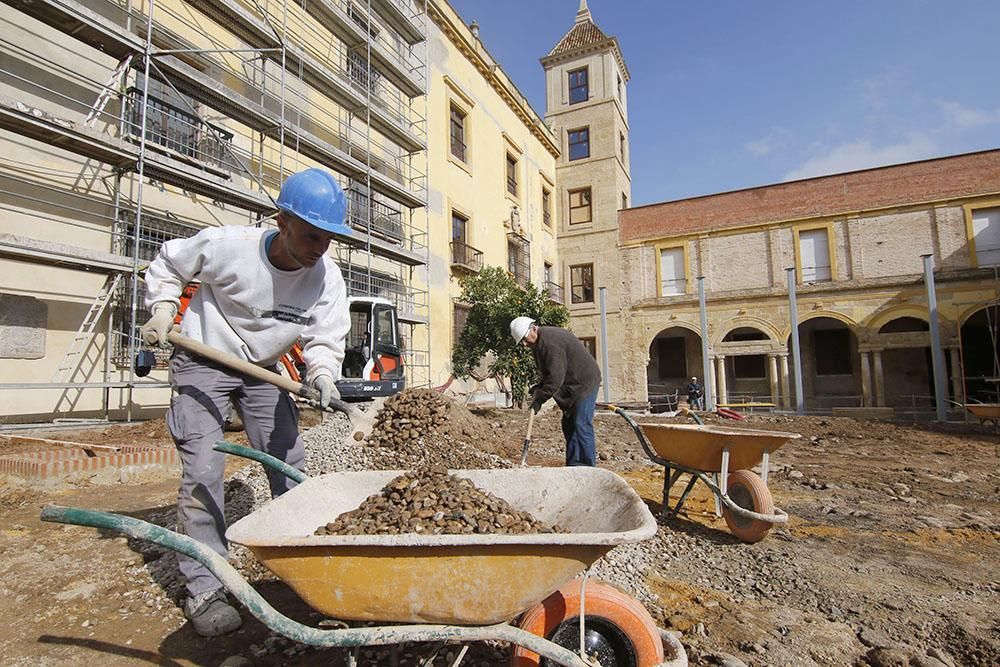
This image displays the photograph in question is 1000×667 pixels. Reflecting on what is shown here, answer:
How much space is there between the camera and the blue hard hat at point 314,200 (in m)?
2.18

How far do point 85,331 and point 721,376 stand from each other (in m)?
18.0

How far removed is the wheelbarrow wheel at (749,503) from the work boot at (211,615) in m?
3.07

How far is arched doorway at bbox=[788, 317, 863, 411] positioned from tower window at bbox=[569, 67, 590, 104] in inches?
532

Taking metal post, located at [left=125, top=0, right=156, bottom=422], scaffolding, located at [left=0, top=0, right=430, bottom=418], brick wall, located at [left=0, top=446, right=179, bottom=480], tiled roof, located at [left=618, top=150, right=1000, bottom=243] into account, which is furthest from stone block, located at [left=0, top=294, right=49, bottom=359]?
tiled roof, located at [left=618, top=150, right=1000, bottom=243]

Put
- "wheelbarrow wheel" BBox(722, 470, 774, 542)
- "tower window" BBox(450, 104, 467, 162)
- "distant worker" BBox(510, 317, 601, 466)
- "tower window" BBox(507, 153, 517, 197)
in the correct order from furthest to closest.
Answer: "tower window" BBox(507, 153, 517, 197) → "tower window" BBox(450, 104, 467, 162) → "distant worker" BBox(510, 317, 601, 466) → "wheelbarrow wheel" BBox(722, 470, 774, 542)

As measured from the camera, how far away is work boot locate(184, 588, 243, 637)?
2188 mm

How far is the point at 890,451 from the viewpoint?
319 inches

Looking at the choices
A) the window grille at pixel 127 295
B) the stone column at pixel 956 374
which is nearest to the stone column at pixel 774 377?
the stone column at pixel 956 374

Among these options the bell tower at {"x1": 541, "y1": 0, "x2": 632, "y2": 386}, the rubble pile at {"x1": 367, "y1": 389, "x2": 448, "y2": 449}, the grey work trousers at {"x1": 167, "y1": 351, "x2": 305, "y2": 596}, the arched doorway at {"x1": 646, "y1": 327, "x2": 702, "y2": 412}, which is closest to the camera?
the grey work trousers at {"x1": 167, "y1": 351, "x2": 305, "y2": 596}

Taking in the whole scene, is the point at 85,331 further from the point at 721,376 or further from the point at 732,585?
the point at 721,376

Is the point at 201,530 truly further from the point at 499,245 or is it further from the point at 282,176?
the point at 499,245

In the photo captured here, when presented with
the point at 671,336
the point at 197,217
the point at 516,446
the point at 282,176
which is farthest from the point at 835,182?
the point at 197,217

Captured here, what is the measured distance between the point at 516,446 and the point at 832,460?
4.42 metres

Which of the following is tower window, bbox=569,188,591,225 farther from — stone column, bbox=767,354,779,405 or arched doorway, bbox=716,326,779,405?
stone column, bbox=767,354,779,405
